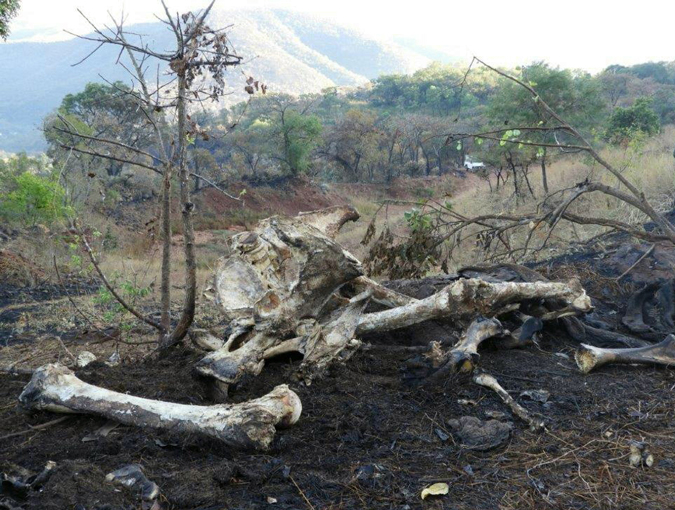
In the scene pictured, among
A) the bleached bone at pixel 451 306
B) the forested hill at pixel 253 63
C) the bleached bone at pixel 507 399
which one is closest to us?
the bleached bone at pixel 507 399

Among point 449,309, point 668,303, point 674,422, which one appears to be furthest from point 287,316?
point 668,303

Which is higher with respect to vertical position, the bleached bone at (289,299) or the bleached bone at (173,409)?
the bleached bone at (289,299)

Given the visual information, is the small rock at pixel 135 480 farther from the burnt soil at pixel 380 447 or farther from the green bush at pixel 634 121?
the green bush at pixel 634 121

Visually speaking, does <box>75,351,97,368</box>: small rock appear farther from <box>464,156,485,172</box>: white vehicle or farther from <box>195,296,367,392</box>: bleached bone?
<box>464,156,485,172</box>: white vehicle

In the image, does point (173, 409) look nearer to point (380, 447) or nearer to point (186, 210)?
point (380, 447)

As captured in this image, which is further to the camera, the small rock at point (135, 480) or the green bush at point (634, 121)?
the green bush at point (634, 121)

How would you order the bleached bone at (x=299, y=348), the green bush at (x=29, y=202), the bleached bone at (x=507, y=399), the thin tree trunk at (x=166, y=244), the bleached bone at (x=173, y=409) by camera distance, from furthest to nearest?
1. the green bush at (x=29, y=202)
2. the thin tree trunk at (x=166, y=244)
3. the bleached bone at (x=299, y=348)
4. the bleached bone at (x=507, y=399)
5. the bleached bone at (x=173, y=409)

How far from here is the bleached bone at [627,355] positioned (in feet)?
12.4

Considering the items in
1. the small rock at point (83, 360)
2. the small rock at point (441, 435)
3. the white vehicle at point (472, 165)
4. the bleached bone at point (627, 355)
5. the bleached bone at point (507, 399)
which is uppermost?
the bleached bone at point (627, 355)

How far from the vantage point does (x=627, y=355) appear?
3.91m

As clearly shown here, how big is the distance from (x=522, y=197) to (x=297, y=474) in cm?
1896

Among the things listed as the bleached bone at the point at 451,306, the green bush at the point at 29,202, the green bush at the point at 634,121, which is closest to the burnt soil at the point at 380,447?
the bleached bone at the point at 451,306

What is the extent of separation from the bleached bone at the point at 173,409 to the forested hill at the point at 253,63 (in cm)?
7084

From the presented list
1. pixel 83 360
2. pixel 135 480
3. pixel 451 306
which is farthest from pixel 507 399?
pixel 83 360
